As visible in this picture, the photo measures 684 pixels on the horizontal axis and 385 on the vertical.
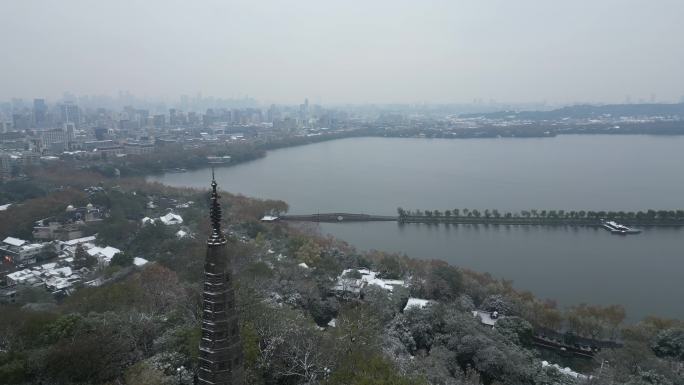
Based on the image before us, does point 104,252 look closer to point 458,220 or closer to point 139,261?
point 139,261

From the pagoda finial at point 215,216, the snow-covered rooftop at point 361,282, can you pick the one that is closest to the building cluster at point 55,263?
the snow-covered rooftop at point 361,282

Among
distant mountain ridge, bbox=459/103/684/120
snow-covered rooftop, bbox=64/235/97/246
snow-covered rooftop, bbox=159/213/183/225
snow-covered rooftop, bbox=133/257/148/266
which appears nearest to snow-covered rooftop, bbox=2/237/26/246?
snow-covered rooftop, bbox=64/235/97/246

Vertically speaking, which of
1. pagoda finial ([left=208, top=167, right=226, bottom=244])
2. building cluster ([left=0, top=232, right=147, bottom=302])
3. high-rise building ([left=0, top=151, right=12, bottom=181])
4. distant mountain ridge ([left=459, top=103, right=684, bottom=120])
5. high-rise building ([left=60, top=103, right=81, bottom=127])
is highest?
distant mountain ridge ([left=459, top=103, right=684, bottom=120])

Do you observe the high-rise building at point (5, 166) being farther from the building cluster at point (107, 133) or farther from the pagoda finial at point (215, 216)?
the pagoda finial at point (215, 216)

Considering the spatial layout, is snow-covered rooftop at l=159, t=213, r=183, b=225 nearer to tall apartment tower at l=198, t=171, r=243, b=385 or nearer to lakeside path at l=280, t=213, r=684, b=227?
lakeside path at l=280, t=213, r=684, b=227

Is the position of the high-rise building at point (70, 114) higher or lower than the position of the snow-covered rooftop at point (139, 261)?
higher

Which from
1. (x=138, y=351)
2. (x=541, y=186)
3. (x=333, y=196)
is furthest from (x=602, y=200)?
(x=138, y=351)
